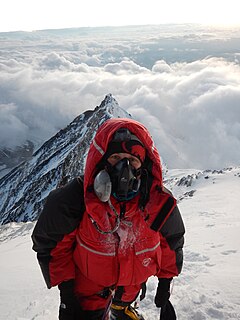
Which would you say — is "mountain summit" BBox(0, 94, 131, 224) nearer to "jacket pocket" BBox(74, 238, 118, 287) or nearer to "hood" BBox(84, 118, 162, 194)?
"jacket pocket" BBox(74, 238, 118, 287)

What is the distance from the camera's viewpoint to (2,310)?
521 cm

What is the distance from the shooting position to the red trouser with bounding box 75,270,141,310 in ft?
12.2

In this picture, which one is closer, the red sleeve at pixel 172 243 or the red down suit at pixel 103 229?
the red down suit at pixel 103 229

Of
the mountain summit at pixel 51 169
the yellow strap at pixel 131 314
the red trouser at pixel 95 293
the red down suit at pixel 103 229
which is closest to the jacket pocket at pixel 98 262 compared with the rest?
the red down suit at pixel 103 229

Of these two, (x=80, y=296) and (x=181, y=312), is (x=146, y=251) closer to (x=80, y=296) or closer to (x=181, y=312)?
(x=80, y=296)

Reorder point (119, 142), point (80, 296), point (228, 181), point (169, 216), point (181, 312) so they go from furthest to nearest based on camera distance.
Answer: point (228, 181) → point (181, 312) → point (80, 296) → point (169, 216) → point (119, 142)

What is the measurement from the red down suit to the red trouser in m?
0.05

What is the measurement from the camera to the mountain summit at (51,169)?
84625mm

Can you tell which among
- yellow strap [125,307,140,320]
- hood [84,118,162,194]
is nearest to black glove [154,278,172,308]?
yellow strap [125,307,140,320]

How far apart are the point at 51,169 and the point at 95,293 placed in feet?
306

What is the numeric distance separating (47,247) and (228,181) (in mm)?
28984

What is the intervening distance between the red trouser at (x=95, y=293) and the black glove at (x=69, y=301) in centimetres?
16

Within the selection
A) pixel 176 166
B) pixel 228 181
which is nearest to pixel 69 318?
pixel 228 181

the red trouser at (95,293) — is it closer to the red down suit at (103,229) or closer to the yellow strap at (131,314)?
the red down suit at (103,229)
